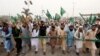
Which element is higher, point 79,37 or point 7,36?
point 7,36

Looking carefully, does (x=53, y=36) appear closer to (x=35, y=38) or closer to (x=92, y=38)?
(x=35, y=38)

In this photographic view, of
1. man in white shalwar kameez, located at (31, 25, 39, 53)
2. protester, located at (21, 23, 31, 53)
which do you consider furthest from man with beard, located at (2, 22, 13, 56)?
man in white shalwar kameez, located at (31, 25, 39, 53)

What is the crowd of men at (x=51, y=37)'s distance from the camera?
1482cm

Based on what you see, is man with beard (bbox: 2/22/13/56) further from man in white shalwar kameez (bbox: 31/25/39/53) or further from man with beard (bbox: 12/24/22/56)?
man in white shalwar kameez (bbox: 31/25/39/53)

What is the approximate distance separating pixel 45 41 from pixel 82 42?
83.2 inches

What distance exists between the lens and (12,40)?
15.1m

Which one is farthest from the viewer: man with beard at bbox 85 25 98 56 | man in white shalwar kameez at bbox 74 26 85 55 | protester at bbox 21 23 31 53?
protester at bbox 21 23 31 53

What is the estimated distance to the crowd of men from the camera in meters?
14.8

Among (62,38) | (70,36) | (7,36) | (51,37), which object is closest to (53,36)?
(51,37)

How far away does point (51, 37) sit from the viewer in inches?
599

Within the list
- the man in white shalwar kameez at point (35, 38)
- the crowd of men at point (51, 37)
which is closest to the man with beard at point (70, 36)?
the crowd of men at point (51, 37)

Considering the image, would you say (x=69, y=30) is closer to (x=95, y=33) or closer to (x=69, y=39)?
(x=69, y=39)

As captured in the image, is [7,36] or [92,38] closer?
[92,38]

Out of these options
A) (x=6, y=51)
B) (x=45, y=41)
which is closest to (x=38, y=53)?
(x=45, y=41)
